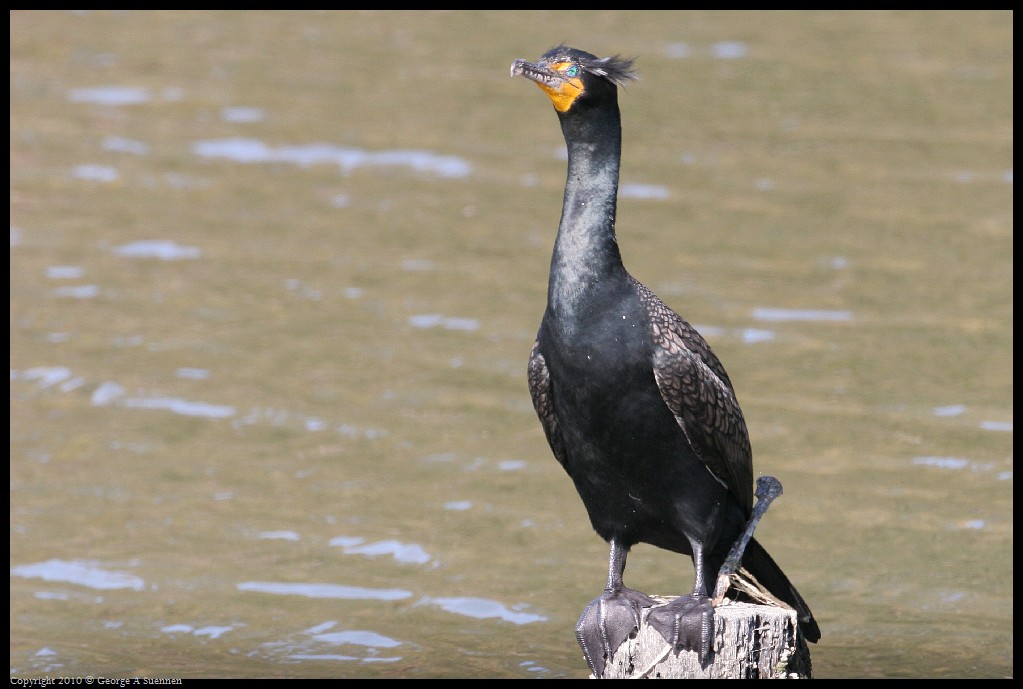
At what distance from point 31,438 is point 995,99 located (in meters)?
11.1

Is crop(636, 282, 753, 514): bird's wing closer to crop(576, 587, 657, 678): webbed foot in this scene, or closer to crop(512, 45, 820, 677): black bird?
crop(512, 45, 820, 677): black bird

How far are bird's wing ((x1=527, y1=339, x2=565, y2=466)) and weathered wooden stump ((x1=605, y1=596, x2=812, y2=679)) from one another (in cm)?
82

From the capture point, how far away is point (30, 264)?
13.2 metres

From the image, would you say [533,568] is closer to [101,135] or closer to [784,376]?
[784,376]

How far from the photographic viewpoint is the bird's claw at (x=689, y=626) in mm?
5777

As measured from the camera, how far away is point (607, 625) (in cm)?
598

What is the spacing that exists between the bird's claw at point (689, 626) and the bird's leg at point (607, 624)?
0.13 metres

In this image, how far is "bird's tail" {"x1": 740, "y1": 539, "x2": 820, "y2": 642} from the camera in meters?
6.21

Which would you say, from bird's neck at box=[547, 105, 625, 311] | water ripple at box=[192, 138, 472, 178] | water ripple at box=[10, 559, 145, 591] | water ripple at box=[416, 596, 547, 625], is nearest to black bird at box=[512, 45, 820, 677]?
bird's neck at box=[547, 105, 625, 311]

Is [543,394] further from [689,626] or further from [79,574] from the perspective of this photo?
Answer: [79,574]

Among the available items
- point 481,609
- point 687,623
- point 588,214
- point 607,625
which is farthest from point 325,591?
point 588,214

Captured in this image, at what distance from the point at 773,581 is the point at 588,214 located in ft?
5.22

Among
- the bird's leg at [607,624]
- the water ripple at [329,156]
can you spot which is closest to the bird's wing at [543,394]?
the bird's leg at [607,624]
